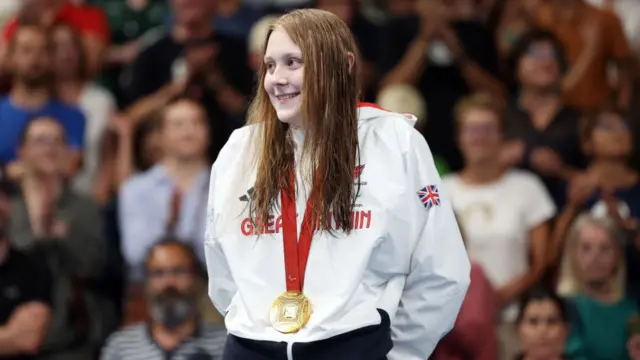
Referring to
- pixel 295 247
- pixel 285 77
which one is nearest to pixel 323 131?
pixel 285 77

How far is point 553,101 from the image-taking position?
748 cm

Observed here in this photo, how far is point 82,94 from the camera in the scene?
795 cm

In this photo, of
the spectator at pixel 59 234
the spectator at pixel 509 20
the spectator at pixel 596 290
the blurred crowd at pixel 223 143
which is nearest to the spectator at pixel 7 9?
the blurred crowd at pixel 223 143

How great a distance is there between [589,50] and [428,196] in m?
4.49

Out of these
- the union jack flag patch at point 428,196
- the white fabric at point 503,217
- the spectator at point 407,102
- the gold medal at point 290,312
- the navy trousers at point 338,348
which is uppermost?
the union jack flag patch at point 428,196

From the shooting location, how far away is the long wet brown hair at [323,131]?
3604 mm

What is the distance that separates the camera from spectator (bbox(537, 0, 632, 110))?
7730 mm

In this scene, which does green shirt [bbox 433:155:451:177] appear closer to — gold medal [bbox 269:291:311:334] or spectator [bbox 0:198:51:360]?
spectator [bbox 0:198:51:360]

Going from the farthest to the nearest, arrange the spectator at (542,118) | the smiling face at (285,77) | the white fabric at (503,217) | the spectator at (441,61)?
the spectator at (441,61), the spectator at (542,118), the white fabric at (503,217), the smiling face at (285,77)

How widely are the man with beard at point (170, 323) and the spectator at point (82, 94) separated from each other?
1213 mm

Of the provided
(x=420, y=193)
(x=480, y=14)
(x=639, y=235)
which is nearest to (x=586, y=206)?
(x=639, y=235)

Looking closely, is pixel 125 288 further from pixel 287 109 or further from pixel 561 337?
pixel 287 109

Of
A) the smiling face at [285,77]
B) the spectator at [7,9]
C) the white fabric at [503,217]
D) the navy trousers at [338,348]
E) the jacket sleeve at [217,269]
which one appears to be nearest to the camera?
the navy trousers at [338,348]

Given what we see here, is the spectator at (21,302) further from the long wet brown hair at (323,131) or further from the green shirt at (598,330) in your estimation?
the long wet brown hair at (323,131)
